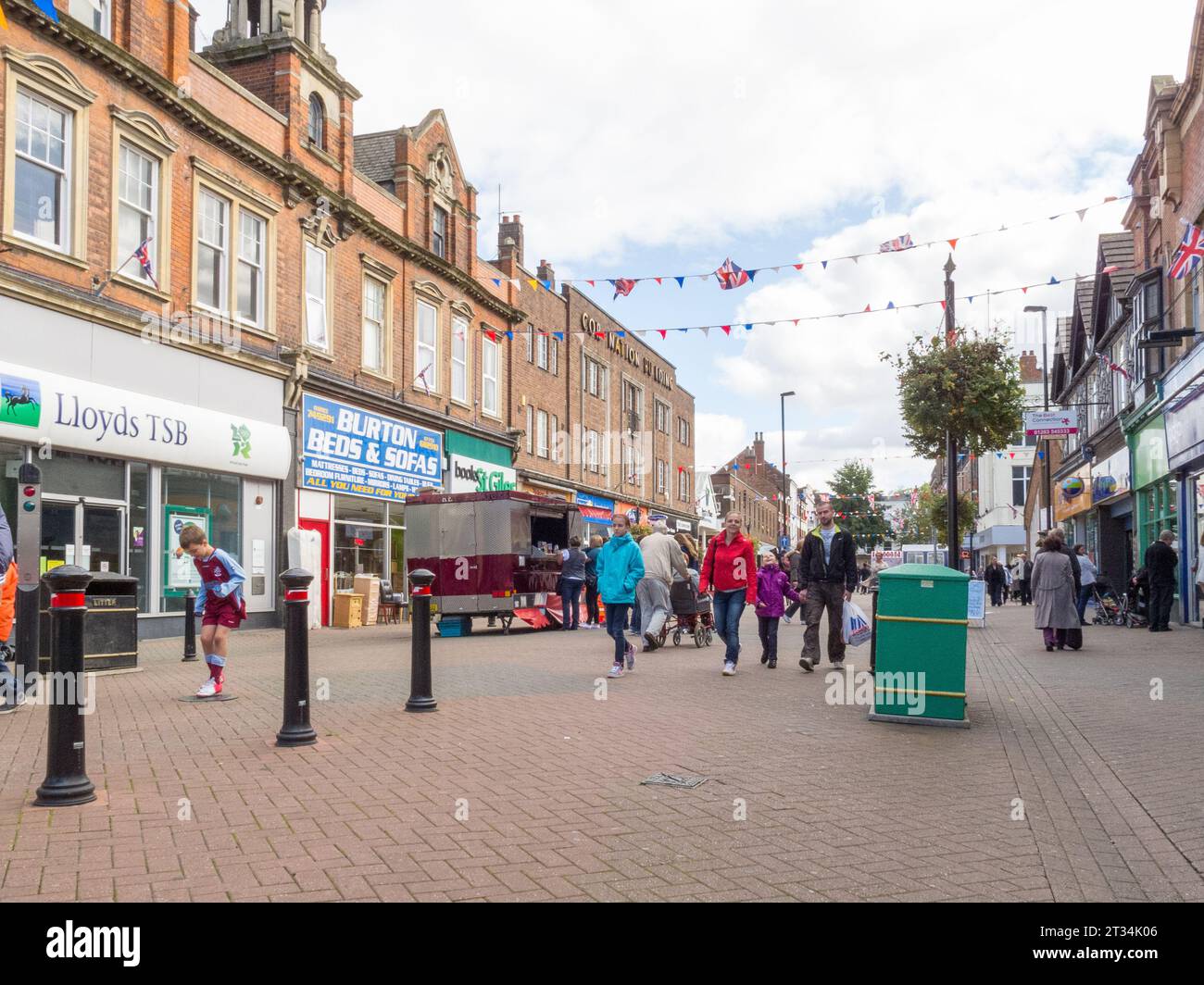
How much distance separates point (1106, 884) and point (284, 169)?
19.4 metres

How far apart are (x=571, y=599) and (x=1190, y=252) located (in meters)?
11.7

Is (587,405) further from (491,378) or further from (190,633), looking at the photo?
(190,633)

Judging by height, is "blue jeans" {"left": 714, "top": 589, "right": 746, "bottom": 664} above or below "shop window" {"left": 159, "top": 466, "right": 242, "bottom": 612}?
below

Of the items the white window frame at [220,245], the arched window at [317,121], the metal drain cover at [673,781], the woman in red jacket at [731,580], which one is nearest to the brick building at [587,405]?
the arched window at [317,121]

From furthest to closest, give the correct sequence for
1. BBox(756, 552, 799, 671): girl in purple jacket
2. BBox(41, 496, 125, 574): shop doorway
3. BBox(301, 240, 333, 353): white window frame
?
1. BBox(301, 240, 333, 353): white window frame
2. BBox(41, 496, 125, 574): shop doorway
3. BBox(756, 552, 799, 671): girl in purple jacket

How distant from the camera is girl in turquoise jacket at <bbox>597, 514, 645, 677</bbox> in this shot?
436 inches

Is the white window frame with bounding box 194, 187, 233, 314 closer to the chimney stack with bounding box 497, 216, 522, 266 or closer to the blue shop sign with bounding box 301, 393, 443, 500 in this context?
the blue shop sign with bounding box 301, 393, 443, 500

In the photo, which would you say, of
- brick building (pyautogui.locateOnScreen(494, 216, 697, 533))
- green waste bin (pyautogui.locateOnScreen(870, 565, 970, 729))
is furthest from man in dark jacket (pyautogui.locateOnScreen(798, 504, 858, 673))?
brick building (pyautogui.locateOnScreen(494, 216, 697, 533))

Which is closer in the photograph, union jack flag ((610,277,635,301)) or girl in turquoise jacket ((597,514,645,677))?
girl in turquoise jacket ((597,514,645,677))

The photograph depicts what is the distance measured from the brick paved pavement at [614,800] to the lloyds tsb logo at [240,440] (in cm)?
879

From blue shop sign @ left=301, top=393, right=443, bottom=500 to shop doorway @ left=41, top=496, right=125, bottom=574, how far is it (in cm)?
509

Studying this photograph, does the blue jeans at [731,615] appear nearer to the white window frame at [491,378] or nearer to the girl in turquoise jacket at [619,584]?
the girl in turquoise jacket at [619,584]
